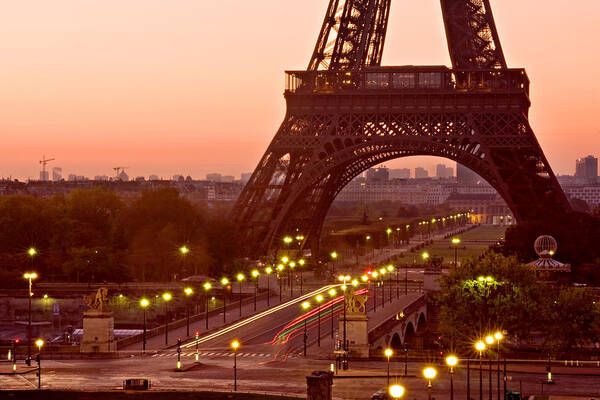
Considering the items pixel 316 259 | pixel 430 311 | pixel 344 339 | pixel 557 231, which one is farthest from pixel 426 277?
pixel 344 339

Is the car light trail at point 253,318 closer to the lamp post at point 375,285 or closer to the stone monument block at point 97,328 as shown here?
the lamp post at point 375,285

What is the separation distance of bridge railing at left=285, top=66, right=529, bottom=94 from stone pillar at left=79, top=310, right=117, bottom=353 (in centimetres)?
4889

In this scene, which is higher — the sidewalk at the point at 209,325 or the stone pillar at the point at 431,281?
the stone pillar at the point at 431,281

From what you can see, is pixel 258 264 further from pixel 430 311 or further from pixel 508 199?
pixel 508 199

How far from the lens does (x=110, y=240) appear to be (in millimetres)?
134250

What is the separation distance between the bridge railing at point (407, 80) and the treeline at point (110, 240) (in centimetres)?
1773

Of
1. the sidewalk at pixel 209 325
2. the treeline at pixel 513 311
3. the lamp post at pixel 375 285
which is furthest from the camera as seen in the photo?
the lamp post at pixel 375 285

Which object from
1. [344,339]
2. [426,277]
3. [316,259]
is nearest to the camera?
[344,339]

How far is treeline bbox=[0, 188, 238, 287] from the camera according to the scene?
128m

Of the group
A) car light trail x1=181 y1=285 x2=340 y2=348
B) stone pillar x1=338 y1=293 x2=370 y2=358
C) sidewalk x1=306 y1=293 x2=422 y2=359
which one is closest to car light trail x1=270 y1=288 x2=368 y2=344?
sidewalk x1=306 y1=293 x2=422 y2=359

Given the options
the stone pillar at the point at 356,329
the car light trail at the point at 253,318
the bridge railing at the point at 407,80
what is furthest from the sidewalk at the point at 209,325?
the bridge railing at the point at 407,80

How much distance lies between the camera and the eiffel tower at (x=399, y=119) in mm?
116812

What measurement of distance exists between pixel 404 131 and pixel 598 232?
30.2 meters

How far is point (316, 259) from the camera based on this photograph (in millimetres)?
143625
